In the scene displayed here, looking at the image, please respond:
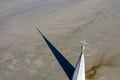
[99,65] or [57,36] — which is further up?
[57,36]

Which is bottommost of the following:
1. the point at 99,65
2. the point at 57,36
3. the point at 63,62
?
the point at 99,65

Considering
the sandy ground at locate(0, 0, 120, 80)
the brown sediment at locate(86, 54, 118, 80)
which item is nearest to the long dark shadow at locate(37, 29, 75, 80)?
the sandy ground at locate(0, 0, 120, 80)

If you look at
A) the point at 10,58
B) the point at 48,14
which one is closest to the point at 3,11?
the point at 48,14

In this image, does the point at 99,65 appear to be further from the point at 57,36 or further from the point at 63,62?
the point at 57,36

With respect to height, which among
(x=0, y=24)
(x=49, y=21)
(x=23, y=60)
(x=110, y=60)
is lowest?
(x=110, y=60)

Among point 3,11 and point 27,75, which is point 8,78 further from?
point 3,11

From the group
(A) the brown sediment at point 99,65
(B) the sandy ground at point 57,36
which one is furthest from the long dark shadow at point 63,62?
(A) the brown sediment at point 99,65

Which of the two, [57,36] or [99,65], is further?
[57,36]

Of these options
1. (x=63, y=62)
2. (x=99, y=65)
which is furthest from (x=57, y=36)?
(x=99, y=65)
